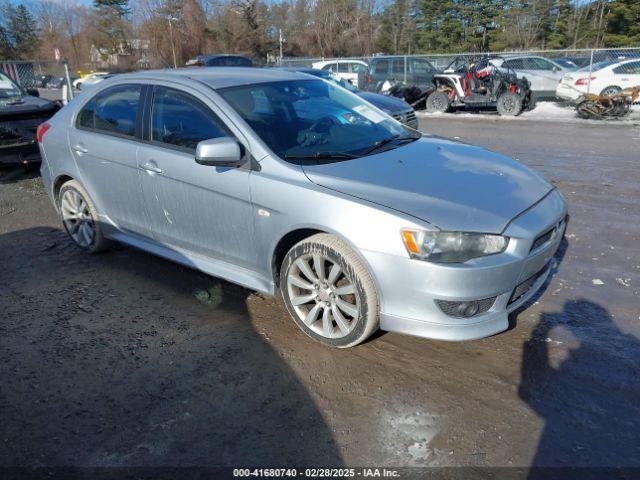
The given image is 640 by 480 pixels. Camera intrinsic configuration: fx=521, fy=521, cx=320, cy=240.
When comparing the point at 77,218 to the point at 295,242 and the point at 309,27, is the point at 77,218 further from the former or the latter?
the point at 309,27

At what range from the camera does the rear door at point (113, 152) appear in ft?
13.7

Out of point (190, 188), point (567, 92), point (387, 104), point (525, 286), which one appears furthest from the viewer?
point (567, 92)

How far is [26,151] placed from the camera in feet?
25.5

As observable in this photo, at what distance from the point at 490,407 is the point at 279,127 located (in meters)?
2.25

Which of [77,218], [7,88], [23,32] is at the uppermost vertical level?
[23,32]

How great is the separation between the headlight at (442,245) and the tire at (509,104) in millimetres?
13561

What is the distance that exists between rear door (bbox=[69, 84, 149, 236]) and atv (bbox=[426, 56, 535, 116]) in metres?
13.1

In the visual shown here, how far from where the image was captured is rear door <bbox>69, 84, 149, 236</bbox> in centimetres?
416

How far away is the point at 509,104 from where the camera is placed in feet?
49.5

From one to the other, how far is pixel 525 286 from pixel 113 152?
Answer: 329 cm

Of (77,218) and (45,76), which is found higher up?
(77,218)

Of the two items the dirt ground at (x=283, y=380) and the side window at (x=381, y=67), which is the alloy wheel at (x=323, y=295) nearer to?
the dirt ground at (x=283, y=380)

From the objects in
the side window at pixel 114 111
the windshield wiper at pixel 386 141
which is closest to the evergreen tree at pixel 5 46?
the side window at pixel 114 111

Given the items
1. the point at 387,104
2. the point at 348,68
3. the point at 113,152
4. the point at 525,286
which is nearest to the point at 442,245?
the point at 525,286
